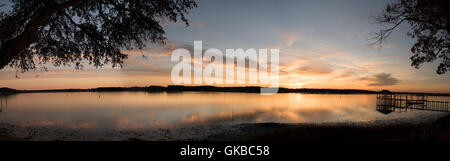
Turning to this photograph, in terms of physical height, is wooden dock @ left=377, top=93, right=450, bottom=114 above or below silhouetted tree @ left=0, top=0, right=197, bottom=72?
below

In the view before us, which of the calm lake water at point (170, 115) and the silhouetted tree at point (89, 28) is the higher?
the silhouetted tree at point (89, 28)

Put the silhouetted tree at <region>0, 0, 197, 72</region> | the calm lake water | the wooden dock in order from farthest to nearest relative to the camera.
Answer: the wooden dock → the calm lake water → the silhouetted tree at <region>0, 0, 197, 72</region>

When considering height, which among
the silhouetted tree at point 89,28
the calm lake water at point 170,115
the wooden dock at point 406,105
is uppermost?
the silhouetted tree at point 89,28

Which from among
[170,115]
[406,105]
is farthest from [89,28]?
[406,105]

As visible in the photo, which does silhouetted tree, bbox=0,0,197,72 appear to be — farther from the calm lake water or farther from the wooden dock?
the wooden dock

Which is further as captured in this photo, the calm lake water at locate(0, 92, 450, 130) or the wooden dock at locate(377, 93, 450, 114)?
the wooden dock at locate(377, 93, 450, 114)

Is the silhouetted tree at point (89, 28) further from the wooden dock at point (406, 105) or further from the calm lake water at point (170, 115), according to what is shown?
the wooden dock at point (406, 105)

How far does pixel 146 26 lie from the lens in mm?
10203

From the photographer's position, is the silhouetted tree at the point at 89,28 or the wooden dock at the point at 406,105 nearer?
the silhouetted tree at the point at 89,28

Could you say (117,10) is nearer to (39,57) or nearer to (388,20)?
(39,57)

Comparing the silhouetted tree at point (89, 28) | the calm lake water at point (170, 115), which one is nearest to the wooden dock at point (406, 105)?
the calm lake water at point (170, 115)

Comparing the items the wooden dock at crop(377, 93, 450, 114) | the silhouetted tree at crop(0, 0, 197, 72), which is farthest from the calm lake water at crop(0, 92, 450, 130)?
the silhouetted tree at crop(0, 0, 197, 72)

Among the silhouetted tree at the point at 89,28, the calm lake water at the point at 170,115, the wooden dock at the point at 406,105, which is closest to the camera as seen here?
the silhouetted tree at the point at 89,28
